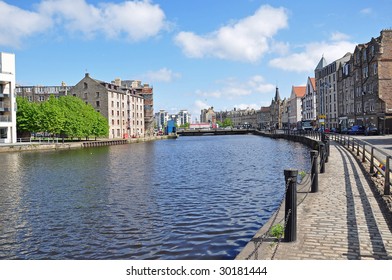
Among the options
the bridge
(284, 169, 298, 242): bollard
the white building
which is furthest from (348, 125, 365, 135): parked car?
the bridge

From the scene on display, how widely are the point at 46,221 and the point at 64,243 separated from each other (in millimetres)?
3135

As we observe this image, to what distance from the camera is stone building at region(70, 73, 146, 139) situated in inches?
3799

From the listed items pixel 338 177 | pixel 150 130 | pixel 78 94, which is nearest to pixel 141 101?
pixel 150 130

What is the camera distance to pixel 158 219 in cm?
1384

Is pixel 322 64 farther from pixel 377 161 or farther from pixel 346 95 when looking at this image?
pixel 377 161

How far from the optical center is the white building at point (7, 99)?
66812 mm

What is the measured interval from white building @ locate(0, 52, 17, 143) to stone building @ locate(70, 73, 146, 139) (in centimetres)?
2898

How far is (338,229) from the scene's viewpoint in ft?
30.4

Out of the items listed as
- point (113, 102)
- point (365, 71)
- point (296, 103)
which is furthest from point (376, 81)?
Result: point (296, 103)

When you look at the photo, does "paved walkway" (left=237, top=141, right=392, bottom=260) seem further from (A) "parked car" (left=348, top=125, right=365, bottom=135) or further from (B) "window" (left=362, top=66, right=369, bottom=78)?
(B) "window" (left=362, top=66, right=369, bottom=78)

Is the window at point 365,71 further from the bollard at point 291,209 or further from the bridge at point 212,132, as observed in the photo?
the bridge at point 212,132

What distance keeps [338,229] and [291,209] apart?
5.64ft

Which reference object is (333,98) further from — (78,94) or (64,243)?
A: (64,243)

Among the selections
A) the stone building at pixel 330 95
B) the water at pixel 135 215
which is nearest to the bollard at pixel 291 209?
the water at pixel 135 215
